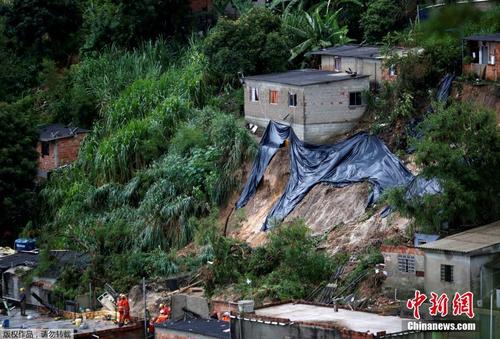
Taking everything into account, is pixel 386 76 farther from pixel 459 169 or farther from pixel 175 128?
pixel 459 169

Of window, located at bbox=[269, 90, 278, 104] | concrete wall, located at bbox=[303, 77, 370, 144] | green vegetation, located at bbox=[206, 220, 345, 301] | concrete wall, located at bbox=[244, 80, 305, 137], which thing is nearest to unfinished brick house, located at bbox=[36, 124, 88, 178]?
concrete wall, located at bbox=[244, 80, 305, 137]

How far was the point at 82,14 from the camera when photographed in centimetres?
4241

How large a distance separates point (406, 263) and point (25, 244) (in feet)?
44.5

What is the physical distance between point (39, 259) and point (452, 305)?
15.5 metres

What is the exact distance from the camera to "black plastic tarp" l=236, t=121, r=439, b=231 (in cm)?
2705

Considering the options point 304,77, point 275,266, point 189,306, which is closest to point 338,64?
point 304,77

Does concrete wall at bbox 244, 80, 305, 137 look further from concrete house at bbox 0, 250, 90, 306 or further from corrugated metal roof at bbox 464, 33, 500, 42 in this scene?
concrete house at bbox 0, 250, 90, 306

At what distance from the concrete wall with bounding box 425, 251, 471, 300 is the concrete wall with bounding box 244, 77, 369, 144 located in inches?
365

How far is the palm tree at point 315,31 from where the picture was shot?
1339 inches

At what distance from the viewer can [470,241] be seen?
843 inches

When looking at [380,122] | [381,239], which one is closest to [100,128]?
[380,122]

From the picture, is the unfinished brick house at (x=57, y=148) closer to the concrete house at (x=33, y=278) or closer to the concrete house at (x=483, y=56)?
the concrete house at (x=33, y=278)

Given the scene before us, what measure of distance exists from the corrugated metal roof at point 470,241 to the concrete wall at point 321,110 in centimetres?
812

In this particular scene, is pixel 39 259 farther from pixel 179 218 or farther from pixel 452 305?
pixel 452 305
